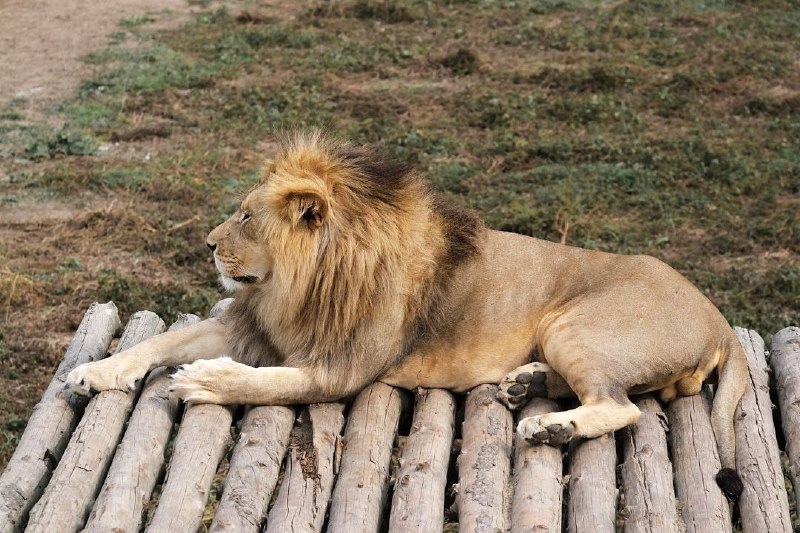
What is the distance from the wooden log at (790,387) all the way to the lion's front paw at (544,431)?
796 millimetres

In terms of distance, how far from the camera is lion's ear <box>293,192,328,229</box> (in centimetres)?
412

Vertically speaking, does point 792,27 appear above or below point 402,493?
below

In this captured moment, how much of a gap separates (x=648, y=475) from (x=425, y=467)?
705mm

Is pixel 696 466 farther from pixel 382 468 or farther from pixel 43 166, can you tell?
pixel 43 166

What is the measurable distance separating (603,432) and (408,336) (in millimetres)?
765

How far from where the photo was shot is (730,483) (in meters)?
3.86

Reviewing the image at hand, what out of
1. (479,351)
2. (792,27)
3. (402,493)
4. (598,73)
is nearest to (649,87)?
(598,73)

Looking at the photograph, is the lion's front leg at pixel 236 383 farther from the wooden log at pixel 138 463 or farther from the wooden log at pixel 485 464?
the wooden log at pixel 485 464

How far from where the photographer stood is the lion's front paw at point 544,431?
389 centimetres

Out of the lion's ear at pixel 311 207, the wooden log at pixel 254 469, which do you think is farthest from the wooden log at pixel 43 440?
the lion's ear at pixel 311 207

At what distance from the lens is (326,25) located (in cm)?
1248

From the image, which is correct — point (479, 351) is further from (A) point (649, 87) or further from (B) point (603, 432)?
(A) point (649, 87)

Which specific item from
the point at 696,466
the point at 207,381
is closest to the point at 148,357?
the point at 207,381

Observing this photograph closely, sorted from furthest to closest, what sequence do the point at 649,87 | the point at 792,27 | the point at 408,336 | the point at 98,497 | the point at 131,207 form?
the point at 792,27
the point at 649,87
the point at 131,207
the point at 408,336
the point at 98,497
